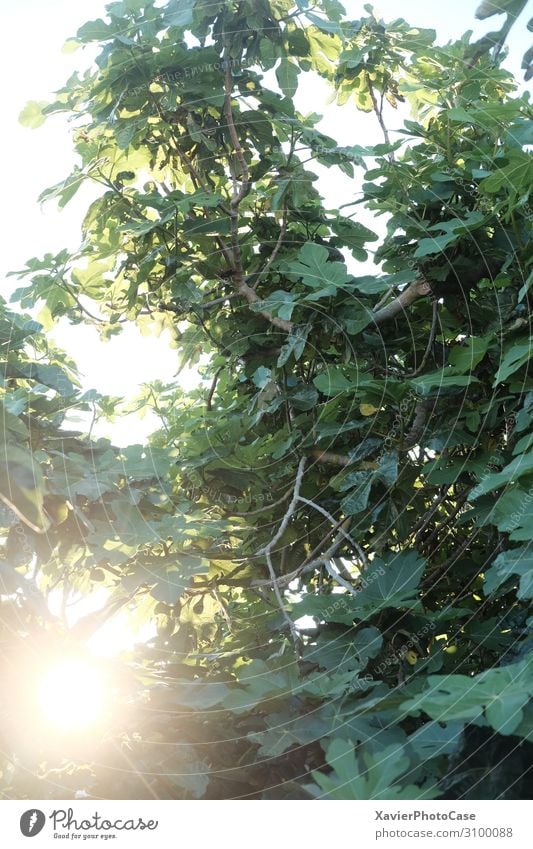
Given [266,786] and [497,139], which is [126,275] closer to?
[497,139]

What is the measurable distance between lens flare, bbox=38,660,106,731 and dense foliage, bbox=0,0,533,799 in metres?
0.03

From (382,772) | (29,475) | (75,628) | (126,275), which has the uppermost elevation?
(126,275)

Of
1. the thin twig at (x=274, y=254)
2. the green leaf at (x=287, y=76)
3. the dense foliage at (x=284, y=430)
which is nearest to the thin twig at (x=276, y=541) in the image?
the dense foliage at (x=284, y=430)

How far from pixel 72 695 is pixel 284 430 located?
0.58 meters

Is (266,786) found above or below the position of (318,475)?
below

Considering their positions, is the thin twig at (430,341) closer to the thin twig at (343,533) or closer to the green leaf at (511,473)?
the thin twig at (343,533)

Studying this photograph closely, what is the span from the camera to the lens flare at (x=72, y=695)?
100cm

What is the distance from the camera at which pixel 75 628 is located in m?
1.09

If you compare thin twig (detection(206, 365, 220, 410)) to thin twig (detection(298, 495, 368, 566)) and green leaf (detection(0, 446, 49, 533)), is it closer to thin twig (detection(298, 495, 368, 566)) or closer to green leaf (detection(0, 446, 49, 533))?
thin twig (detection(298, 495, 368, 566))

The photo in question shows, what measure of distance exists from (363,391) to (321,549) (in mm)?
291
